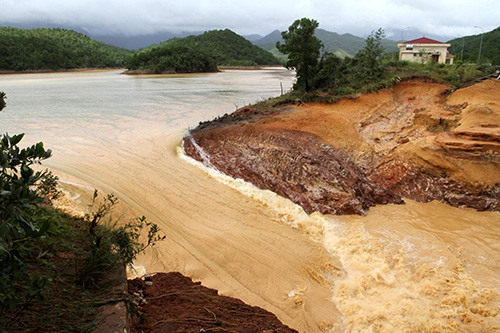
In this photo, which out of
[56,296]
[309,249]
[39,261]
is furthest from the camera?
[309,249]

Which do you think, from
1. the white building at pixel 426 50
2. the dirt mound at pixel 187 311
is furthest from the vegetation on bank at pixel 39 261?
the white building at pixel 426 50

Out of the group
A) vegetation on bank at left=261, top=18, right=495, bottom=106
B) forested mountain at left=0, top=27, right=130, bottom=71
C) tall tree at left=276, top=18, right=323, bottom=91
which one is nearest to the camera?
vegetation on bank at left=261, top=18, right=495, bottom=106

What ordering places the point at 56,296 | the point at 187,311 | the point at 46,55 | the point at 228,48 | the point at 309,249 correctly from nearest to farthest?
1. the point at 56,296
2. the point at 187,311
3. the point at 309,249
4. the point at 46,55
5. the point at 228,48

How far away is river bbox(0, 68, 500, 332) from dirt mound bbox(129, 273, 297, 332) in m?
0.89

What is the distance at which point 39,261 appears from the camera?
3.16m

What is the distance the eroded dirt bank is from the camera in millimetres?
8312

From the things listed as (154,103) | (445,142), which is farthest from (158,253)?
(154,103)

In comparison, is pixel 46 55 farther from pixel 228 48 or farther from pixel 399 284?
pixel 399 284

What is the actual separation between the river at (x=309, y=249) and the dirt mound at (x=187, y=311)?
89cm

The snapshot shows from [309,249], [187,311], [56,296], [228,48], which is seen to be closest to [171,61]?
[228,48]

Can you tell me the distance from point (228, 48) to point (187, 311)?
92272 millimetres

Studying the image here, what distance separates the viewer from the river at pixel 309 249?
190 inches

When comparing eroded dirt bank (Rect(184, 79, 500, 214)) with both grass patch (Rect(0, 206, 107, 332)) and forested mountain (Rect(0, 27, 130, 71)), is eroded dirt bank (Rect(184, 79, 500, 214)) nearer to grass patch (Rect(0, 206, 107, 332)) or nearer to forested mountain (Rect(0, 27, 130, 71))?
grass patch (Rect(0, 206, 107, 332))

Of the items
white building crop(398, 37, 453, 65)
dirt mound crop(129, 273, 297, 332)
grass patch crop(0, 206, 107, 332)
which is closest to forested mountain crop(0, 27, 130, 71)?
white building crop(398, 37, 453, 65)
